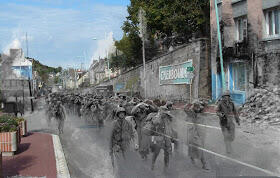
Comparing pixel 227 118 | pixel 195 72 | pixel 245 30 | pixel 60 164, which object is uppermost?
pixel 245 30

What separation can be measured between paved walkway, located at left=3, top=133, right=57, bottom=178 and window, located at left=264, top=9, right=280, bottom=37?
13030 mm

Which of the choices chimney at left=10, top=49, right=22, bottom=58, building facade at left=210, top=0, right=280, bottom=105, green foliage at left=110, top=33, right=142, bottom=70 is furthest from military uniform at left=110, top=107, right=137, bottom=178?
chimney at left=10, top=49, right=22, bottom=58

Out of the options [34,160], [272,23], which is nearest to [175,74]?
[272,23]

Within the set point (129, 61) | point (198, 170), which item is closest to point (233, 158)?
point (198, 170)

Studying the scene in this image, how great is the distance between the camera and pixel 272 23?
19.4 metres

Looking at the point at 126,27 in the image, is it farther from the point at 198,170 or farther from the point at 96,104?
the point at 198,170

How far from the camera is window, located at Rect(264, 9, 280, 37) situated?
19.1 metres

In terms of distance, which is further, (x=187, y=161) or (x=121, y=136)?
(x=187, y=161)

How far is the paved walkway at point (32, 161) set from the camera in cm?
832

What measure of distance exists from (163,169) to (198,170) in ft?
2.52

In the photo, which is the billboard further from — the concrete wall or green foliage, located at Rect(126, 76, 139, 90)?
green foliage, located at Rect(126, 76, 139, 90)

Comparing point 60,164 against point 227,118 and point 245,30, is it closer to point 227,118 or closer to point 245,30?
point 227,118

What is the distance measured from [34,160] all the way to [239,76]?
15.4 metres

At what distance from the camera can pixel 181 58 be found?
26.6 metres
